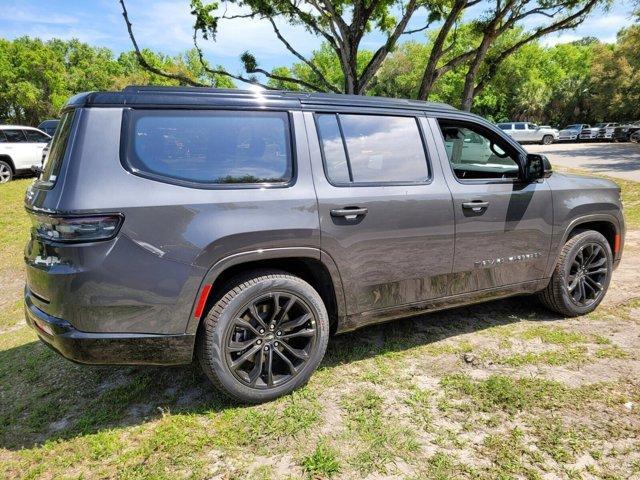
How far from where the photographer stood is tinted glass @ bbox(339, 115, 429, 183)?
10.2 feet

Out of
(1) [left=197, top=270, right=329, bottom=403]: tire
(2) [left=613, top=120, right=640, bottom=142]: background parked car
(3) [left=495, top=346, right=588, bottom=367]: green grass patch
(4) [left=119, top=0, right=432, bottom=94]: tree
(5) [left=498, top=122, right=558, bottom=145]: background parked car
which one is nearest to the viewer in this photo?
(1) [left=197, top=270, right=329, bottom=403]: tire

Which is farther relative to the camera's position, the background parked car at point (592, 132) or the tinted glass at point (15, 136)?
the background parked car at point (592, 132)

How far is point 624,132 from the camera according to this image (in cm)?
3241

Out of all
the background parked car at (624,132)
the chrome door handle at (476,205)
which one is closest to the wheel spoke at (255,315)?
the chrome door handle at (476,205)

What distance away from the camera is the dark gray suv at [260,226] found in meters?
2.41

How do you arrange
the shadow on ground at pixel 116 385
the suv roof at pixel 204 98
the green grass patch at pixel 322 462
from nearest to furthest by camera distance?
the green grass patch at pixel 322 462
the suv roof at pixel 204 98
the shadow on ground at pixel 116 385

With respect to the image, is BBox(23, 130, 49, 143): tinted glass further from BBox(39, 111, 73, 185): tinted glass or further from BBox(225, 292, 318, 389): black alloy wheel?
BBox(225, 292, 318, 389): black alloy wheel

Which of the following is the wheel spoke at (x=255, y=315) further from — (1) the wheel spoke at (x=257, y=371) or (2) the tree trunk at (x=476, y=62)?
(2) the tree trunk at (x=476, y=62)

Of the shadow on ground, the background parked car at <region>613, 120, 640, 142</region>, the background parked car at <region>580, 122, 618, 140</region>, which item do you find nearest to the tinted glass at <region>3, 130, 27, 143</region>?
the shadow on ground

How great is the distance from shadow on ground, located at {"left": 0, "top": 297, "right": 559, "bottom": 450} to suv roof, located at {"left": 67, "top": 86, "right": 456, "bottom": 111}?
1.84m

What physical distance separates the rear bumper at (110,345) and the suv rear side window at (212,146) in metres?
0.90

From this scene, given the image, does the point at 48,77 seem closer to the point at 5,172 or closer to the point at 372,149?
the point at 5,172

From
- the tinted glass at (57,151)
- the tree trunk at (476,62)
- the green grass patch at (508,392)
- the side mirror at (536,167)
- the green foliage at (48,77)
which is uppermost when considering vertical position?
the green foliage at (48,77)

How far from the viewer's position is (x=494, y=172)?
3.92m
